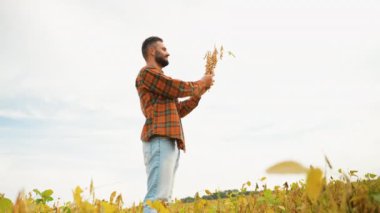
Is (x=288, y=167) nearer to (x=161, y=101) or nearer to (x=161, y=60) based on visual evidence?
(x=161, y=101)

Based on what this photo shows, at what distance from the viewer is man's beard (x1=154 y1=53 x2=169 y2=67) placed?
4090 mm

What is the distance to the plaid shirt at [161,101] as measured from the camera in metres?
3.44

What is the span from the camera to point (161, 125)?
343 centimetres

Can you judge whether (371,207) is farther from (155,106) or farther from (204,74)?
(204,74)

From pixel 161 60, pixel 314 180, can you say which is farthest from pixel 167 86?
pixel 314 180

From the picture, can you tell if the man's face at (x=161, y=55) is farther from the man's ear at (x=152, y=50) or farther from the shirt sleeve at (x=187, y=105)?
the shirt sleeve at (x=187, y=105)

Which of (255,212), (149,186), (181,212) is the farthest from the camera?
(149,186)

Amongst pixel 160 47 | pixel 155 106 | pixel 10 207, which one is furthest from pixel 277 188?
pixel 10 207

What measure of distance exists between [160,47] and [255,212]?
241cm

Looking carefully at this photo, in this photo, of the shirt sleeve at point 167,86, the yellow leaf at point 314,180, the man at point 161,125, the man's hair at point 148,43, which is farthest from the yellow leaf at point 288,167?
the man's hair at point 148,43

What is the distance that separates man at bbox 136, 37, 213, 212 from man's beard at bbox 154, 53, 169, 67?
0.40 m

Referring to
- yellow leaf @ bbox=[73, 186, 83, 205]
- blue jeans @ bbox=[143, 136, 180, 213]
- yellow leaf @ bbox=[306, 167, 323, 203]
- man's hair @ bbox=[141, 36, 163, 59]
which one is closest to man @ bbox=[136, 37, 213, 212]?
blue jeans @ bbox=[143, 136, 180, 213]

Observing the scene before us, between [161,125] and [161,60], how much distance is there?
984mm

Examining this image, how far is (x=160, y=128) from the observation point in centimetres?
340
